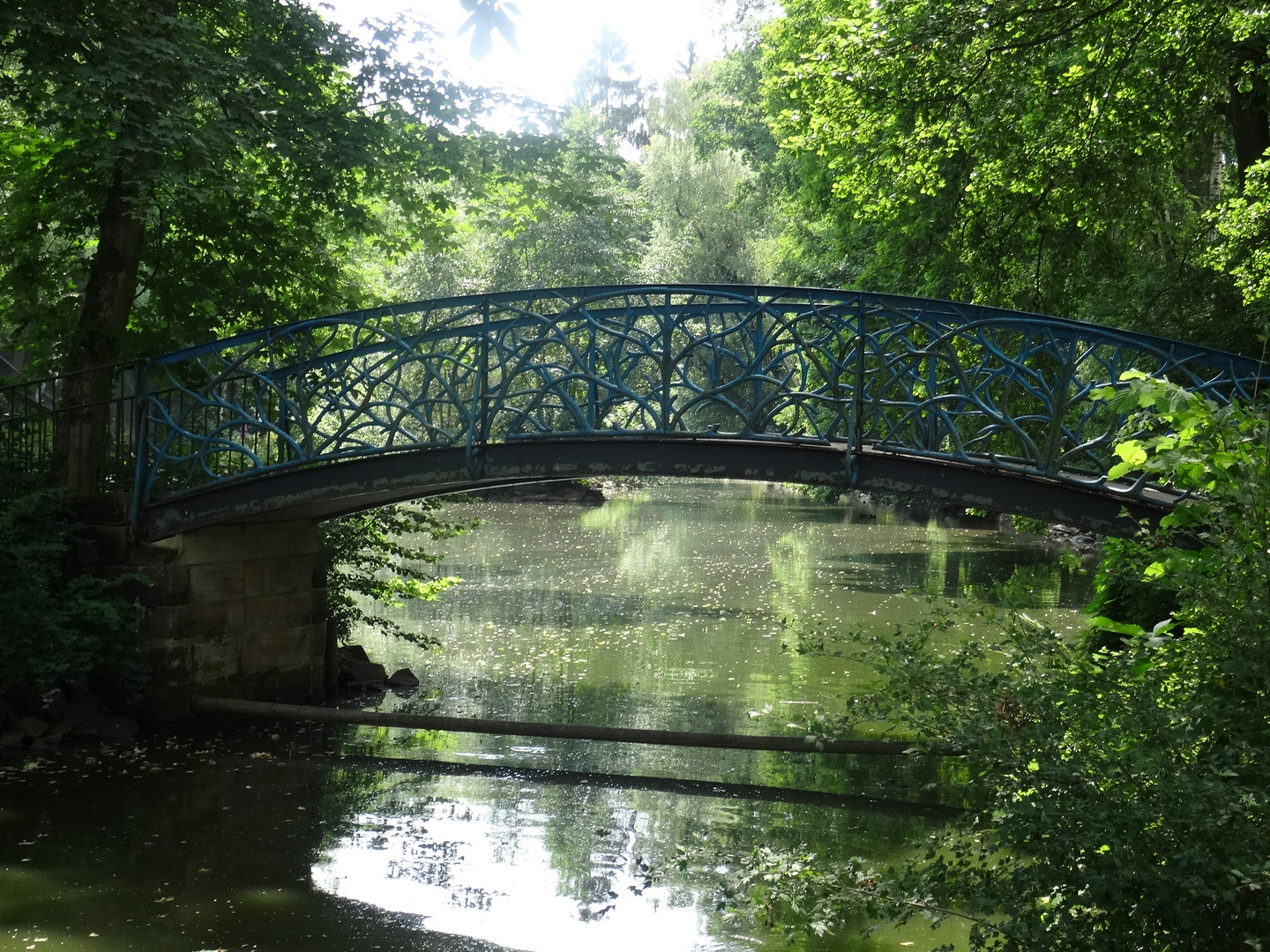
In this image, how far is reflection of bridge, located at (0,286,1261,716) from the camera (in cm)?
893

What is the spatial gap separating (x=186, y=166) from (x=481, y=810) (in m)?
6.19

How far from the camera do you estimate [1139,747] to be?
4.32 metres

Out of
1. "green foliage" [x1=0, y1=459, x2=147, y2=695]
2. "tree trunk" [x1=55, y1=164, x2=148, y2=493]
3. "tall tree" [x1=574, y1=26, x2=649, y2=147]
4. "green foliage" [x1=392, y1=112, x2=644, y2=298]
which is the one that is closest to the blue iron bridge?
"tree trunk" [x1=55, y1=164, x2=148, y2=493]

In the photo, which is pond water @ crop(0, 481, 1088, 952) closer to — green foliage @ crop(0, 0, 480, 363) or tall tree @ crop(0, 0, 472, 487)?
tall tree @ crop(0, 0, 472, 487)

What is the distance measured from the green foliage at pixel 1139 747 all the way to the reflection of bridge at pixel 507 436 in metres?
3.73

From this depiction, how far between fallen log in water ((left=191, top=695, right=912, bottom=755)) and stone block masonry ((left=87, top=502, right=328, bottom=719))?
0.36 metres

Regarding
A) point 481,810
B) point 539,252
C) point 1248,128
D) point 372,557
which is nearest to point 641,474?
point 481,810

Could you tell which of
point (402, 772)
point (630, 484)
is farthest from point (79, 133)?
point (630, 484)

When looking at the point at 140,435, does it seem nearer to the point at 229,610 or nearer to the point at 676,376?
the point at 229,610

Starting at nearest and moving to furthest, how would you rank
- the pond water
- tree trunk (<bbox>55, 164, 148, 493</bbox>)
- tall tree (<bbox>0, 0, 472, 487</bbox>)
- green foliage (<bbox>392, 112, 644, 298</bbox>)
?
the pond water < tall tree (<bbox>0, 0, 472, 487</bbox>) < tree trunk (<bbox>55, 164, 148, 493</bbox>) < green foliage (<bbox>392, 112, 644, 298</bbox>)

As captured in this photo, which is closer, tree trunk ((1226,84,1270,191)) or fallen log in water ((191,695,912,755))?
fallen log in water ((191,695,912,755))

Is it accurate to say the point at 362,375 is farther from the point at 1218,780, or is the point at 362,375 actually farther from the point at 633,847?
the point at 1218,780

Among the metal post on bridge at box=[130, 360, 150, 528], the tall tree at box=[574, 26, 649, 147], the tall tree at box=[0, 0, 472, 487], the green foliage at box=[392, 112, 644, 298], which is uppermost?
the tall tree at box=[574, 26, 649, 147]

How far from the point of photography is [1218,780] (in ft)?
13.5
